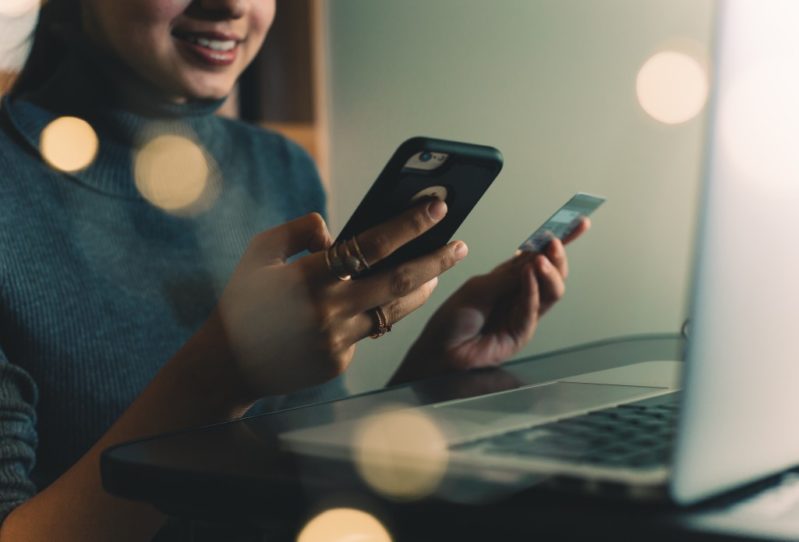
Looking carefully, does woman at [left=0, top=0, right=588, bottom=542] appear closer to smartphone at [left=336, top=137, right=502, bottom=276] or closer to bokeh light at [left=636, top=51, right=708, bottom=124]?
smartphone at [left=336, top=137, right=502, bottom=276]

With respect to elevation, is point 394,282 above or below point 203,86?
below

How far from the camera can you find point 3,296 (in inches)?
28.7

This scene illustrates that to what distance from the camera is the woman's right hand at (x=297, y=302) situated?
21.5 inches

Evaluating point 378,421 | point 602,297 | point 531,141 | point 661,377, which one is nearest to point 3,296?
point 378,421

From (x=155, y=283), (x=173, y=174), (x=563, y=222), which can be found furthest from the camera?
(x=173, y=174)

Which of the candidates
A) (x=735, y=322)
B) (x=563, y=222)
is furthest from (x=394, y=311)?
(x=735, y=322)

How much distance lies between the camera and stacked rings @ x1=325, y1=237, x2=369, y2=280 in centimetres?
53

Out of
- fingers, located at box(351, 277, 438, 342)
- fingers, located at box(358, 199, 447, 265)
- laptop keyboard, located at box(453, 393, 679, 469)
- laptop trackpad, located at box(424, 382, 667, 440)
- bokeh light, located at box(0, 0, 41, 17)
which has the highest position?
bokeh light, located at box(0, 0, 41, 17)


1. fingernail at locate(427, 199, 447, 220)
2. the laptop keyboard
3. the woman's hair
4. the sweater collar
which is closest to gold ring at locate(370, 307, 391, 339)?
fingernail at locate(427, 199, 447, 220)

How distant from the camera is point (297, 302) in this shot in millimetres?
553

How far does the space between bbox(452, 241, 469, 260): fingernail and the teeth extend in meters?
0.48

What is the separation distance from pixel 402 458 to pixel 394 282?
231 millimetres

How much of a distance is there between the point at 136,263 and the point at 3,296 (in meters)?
0.17

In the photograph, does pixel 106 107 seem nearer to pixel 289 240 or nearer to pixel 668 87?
pixel 289 240
